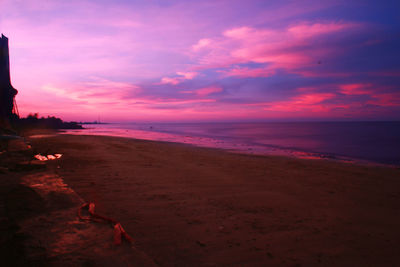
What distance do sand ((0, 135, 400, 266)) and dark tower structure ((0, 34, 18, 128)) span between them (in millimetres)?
8436

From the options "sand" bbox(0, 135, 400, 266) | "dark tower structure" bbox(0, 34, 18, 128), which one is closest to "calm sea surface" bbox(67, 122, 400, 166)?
"sand" bbox(0, 135, 400, 266)

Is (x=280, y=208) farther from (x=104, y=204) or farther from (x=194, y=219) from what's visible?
(x=104, y=204)

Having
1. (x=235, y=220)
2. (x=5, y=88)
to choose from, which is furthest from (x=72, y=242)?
(x=5, y=88)

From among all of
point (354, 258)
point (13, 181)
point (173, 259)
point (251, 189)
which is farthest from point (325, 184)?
point (13, 181)

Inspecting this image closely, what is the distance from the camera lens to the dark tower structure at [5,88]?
13.1 m

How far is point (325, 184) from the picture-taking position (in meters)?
7.89

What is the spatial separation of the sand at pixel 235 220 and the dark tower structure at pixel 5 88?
332 inches

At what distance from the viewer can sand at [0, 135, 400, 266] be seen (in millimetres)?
3203

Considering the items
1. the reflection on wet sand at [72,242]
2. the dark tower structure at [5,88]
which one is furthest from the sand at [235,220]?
the dark tower structure at [5,88]

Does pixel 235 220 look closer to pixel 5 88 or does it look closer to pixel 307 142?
pixel 5 88

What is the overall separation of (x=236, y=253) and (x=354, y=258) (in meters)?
1.83

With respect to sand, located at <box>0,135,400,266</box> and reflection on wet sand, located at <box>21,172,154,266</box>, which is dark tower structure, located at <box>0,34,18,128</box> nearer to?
sand, located at <box>0,135,400,266</box>

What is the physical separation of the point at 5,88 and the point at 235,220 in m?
16.1

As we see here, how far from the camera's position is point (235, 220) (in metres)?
4.57
